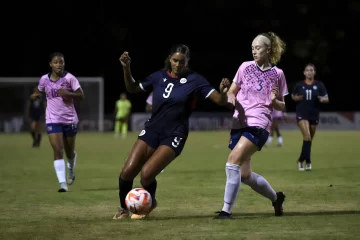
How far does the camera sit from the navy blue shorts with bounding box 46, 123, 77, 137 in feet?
44.0

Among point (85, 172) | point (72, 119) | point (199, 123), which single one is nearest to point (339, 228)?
point (72, 119)

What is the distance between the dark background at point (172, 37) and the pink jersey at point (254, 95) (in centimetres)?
3783

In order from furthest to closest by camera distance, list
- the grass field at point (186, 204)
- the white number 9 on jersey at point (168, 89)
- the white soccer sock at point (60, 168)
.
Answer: the white soccer sock at point (60, 168) → the white number 9 on jersey at point (168, 89) → the grass field at point (186, 204)

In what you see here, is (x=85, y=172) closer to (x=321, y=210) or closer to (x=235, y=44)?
(x=321, y=210)

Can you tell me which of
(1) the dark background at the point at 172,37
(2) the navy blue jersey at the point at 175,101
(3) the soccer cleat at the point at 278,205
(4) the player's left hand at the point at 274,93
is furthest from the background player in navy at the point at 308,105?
(1) the dark background at the point at 172,37

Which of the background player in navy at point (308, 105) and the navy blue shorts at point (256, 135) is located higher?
the navy blue shorts at point (256, 135)

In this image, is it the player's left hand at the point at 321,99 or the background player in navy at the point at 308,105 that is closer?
the background player in navy at the point at 308,105

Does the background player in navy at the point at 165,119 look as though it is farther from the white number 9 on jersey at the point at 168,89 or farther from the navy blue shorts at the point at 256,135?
the navy blue shorts at the point at 256,135

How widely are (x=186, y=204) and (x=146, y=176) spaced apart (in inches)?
77.9

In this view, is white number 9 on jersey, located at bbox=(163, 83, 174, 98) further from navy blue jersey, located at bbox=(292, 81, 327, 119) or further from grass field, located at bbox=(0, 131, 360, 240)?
navy blue jersey, located at bbox=(292, 81, 327, 119)

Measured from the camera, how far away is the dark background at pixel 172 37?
48.1 metres

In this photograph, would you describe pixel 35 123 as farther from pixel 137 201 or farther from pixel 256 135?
pixel 256 135

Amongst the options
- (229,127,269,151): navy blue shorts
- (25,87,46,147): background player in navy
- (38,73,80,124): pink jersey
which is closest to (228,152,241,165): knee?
(229,127,269,151): navy blue shorts

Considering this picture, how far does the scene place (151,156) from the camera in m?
9.66
